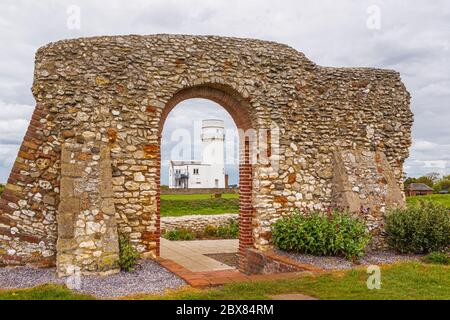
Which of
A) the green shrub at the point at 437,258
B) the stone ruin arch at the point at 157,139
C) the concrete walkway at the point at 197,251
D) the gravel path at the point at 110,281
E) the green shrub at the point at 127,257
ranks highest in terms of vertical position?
the stone ruin arch at the point at 157,139

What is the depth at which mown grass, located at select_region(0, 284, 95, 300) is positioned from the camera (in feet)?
18.4

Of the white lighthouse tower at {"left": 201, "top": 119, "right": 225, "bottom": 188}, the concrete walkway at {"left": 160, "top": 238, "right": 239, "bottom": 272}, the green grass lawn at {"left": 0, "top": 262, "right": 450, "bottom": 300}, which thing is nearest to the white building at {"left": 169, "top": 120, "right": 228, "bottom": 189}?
the white lighthouse tower at {"left": 201, "top": 119, "right": 225, "bottom": 188}

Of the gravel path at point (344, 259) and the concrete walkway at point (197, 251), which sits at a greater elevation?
the gravel path at point (344, 259)

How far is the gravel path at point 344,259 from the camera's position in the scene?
7.57 m

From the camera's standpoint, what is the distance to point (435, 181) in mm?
43219

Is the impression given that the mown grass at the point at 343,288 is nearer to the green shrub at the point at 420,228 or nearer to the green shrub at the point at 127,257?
the green shrub at the point at 127,257

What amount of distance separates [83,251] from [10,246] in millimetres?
1613

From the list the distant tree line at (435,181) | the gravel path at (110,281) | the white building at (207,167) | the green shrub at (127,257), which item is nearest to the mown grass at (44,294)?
the gravel path at (110,281)

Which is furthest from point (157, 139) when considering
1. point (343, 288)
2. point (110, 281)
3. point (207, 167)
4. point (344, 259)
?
point (207, 167)

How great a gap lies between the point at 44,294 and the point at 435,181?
43565mm

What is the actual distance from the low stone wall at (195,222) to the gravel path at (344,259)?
24.9ft

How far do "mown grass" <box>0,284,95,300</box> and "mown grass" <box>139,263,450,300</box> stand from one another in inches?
33.3
